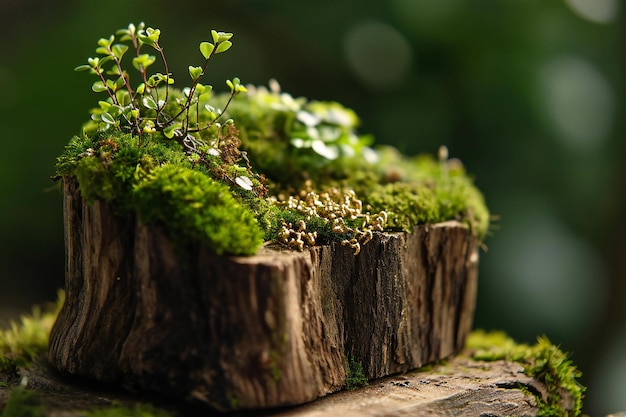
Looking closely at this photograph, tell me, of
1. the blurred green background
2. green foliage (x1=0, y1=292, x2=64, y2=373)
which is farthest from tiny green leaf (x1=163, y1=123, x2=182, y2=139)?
the blurred green background

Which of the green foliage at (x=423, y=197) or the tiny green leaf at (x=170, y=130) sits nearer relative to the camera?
the tiny green leaf at (x=170, y=130)

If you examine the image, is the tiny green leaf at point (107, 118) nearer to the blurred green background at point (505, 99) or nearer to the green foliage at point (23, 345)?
the green foliage at point (23, 345)

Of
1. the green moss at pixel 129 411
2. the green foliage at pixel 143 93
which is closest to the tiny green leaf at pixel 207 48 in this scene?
the green foliage at pixel 143 93

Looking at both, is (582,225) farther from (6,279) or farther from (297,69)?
(6,279)

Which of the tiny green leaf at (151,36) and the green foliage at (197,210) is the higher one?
the tiny green leaf at (151,36)

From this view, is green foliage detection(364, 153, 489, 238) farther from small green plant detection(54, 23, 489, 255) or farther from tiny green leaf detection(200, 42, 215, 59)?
tiny green leaf detection(200, 42, 215, 59)

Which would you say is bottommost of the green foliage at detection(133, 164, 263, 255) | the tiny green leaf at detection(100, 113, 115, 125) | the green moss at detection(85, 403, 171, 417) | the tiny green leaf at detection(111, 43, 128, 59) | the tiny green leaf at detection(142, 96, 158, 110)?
the green moss at detection(85, 403, 171, 417)

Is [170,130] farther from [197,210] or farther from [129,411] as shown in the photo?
[129,411]
